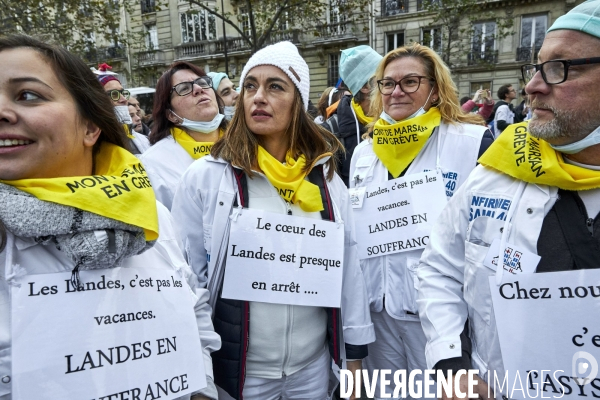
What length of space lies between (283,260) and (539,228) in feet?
3.58

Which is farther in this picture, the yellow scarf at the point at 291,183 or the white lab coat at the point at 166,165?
the white lab coat at the point at 166,165

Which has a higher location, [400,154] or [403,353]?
[400,154]

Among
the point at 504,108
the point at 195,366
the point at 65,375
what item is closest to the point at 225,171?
the point at 195,366

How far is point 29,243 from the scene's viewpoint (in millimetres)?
1186

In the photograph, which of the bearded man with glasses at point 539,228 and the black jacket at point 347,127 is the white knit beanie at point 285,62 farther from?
the black jacket at point 347,127

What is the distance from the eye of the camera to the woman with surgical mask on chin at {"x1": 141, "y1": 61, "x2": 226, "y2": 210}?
131 inches

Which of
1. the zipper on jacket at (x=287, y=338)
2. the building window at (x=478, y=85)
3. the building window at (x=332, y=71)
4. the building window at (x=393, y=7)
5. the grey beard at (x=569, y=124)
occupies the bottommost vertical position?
the zipper on jacket at (x=287, y=338)

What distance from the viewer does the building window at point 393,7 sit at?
2423 centimetres

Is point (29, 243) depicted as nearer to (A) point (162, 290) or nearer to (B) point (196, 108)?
(A) point (162, 290)

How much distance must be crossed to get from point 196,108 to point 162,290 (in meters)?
2.37

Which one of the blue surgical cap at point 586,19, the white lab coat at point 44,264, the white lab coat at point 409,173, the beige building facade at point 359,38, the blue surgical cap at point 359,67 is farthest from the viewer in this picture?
the beige building facade at point 359,38

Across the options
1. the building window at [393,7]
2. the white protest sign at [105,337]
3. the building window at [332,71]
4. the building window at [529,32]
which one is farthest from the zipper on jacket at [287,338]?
the building window at [393,7]

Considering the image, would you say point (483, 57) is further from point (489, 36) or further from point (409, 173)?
point (409, 173)

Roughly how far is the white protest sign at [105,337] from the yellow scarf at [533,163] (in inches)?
55.1
